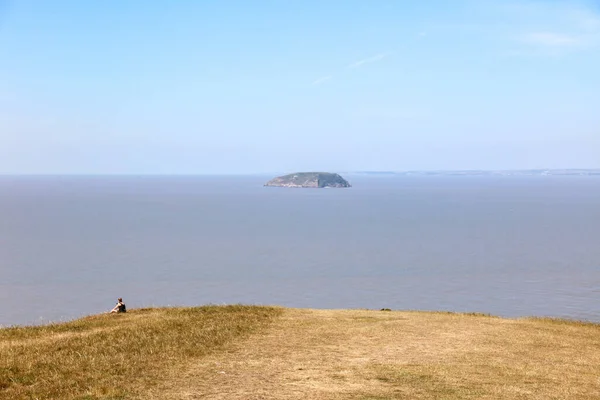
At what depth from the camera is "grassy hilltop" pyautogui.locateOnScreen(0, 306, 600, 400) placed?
18.7m

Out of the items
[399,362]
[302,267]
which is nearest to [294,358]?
[399,362]

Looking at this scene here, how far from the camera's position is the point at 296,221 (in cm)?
19612

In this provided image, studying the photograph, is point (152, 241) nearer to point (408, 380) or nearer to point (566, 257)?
point (566, 257)

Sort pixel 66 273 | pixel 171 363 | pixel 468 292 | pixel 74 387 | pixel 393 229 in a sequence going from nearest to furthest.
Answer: pixel 74 387, pixel 171 363, pixel 468 292, pixel 66 273, pixel 393 229

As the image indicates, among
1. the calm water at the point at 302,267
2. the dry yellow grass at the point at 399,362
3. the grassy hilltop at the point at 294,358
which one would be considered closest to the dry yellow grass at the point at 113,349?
the grassy hilltop at the point at 294,358

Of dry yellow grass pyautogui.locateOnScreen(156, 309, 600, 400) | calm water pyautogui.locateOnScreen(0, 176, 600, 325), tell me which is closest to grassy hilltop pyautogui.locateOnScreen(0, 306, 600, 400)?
dry yellow grass pyautogui.locateOnScreen(156, 309, 600, 400)

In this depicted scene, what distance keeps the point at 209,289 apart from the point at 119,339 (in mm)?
60716

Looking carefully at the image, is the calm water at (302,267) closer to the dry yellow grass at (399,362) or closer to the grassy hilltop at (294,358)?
the grassy hilltop at (294,358)

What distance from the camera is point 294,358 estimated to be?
74.7 feet

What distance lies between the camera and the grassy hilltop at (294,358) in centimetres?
1867

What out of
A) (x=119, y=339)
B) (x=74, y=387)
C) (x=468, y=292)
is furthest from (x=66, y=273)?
(x=74, y=387)

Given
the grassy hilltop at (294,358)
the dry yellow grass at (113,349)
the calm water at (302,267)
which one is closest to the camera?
the dry yellow grass at (113,349)

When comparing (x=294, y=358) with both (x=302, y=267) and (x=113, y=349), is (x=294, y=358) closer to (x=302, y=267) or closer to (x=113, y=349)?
(x=113, y=349)

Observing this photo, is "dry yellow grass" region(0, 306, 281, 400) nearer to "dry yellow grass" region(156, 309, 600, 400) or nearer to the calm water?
"dry yellow grass" region(156, 309, 600, 400)
